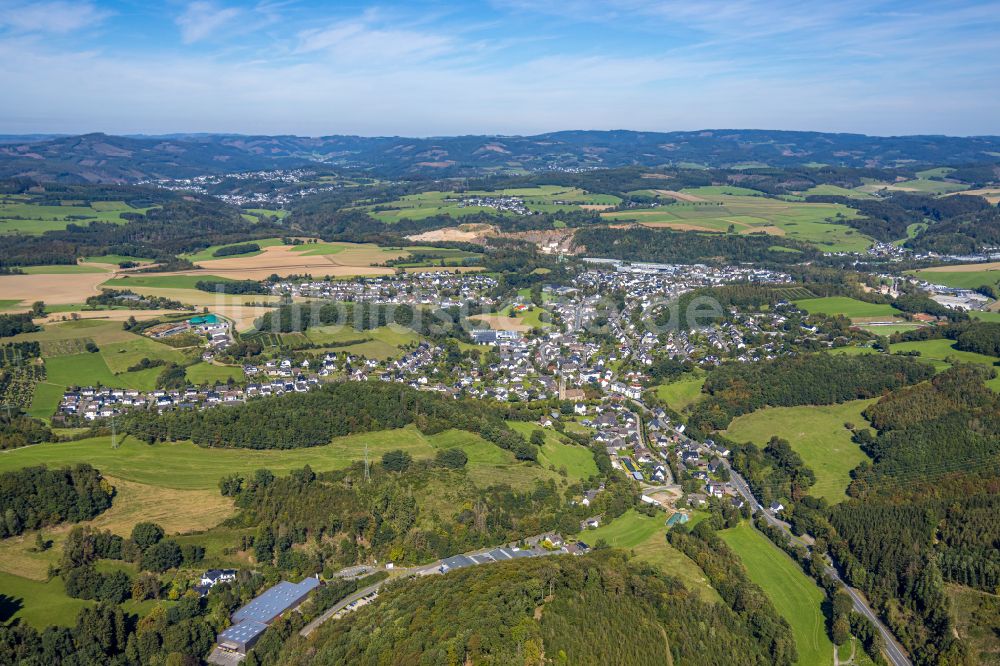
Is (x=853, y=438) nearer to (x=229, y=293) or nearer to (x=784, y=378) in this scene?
(x=784, y=378)

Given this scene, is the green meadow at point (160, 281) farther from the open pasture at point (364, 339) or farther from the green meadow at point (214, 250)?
the open pasture at point (364, 339)

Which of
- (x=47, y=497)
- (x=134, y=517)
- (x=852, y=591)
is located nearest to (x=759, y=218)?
(x=852, y=591)

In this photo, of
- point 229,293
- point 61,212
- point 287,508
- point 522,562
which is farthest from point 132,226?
point 522,562

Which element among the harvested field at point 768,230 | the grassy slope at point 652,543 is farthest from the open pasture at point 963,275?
the grassy slope at point 652,543

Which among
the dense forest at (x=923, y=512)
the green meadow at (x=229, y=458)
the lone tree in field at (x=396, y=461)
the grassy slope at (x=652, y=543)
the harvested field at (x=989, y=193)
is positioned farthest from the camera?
the harvested field at (x=989, y=193)

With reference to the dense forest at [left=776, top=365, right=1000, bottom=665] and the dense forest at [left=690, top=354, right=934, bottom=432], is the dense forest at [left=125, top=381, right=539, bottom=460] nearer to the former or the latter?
the dense forest at [left=690, top=354, right=934, bottom=432]

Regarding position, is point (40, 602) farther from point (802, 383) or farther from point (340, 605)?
point (802, 383)

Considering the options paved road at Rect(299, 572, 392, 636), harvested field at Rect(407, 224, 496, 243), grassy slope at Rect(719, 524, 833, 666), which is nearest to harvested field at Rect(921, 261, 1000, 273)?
harvested field at Rect(407, 224, 496, 243)
